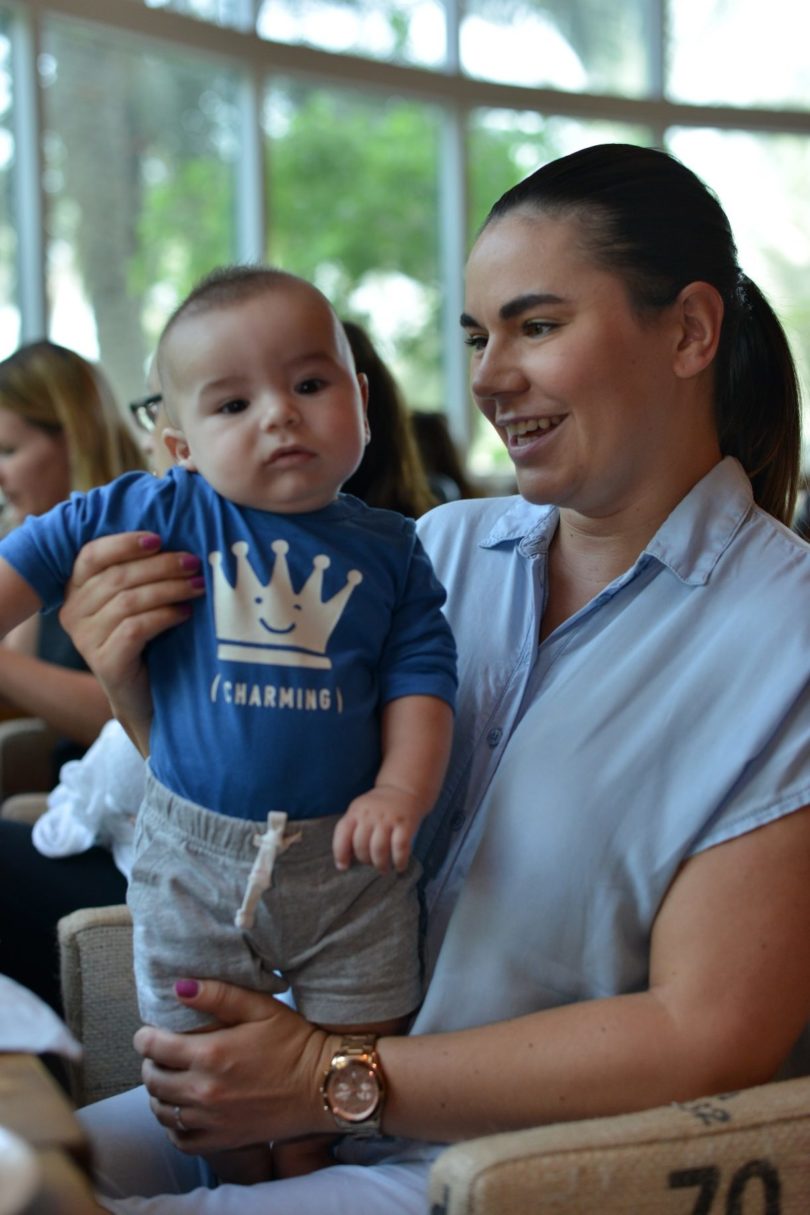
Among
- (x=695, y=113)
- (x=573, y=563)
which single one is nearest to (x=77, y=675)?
(x=573, y=563)

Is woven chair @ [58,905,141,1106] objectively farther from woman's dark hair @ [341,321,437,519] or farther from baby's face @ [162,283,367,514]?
woman's dark hair @ [341,321,437,519]

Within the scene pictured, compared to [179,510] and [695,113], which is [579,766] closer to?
[179,510]

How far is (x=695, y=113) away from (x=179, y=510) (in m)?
7.16

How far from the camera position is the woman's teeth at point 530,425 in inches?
58.6

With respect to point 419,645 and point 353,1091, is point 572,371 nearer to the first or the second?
point 419,645

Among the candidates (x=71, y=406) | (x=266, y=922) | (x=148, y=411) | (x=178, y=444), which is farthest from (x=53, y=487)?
(x=266, y=922)

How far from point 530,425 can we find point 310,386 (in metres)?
0.30

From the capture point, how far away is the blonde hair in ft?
9.89

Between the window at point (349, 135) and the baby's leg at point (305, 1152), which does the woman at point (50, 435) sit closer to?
the baby's leg at point (305, 1152)

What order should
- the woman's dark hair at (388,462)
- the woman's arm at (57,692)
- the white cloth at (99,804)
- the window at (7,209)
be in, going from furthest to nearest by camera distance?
the window at (7,209) → the woman's arm at (57,692) → the woman's dark hair at (388,462) → the white cloth at (99,804)

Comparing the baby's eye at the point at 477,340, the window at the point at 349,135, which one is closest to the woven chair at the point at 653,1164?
the baby's eye at the point at 477,340

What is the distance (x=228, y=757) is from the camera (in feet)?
4.21

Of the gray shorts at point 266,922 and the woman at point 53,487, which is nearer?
the gray shorts at point 266,922

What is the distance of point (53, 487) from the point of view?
3.09 meters
